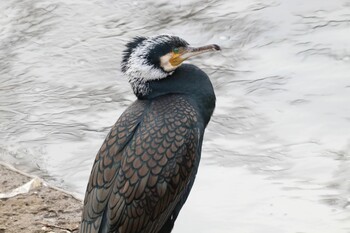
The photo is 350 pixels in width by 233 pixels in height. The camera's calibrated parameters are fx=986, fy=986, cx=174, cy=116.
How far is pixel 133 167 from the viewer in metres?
4.46

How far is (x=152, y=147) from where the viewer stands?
4516 mm

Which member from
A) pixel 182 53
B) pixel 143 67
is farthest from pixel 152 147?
pixel 182 53

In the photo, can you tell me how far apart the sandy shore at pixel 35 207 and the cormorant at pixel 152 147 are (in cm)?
99

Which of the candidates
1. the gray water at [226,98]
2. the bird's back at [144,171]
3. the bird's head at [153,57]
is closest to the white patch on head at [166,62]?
the bird's head at [153,57]

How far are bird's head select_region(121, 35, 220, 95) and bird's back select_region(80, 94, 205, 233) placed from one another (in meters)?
0.17

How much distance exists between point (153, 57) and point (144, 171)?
63 cm

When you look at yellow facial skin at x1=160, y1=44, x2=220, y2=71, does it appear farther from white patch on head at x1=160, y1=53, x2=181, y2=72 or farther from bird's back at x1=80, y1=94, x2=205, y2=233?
bird's back at x1=80, y1=94, x2=205, y2=233

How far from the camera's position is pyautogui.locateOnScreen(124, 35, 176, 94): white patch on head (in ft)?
15.7

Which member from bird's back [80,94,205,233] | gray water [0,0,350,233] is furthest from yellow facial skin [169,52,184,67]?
gray water [0,0,350,233]

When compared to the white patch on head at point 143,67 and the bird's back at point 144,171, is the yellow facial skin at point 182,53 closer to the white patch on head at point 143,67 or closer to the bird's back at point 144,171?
the white patch on head at point 143,67

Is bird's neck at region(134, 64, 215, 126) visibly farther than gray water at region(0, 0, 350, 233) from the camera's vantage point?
No

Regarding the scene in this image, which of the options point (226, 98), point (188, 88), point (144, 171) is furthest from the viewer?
point (226, 98)

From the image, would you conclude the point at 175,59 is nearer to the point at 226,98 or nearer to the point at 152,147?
the point at 152,147

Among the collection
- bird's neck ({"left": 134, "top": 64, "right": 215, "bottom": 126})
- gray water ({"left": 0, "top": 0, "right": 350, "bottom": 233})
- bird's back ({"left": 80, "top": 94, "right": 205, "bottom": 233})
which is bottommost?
gray water ({"left": 0, "top": 0, "right": 350, "bottom": 233})
